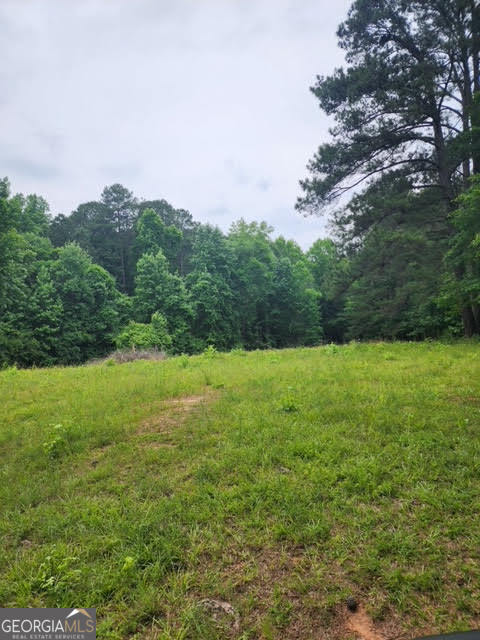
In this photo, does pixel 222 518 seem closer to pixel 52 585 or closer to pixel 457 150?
pixel 52 585

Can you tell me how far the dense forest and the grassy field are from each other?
9.05 metres

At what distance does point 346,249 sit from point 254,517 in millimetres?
13389

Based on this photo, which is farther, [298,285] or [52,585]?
[298,285]

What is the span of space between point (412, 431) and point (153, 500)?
3090 mm

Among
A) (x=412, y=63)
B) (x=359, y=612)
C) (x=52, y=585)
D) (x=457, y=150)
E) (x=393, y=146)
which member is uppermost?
(x=412, y=63)

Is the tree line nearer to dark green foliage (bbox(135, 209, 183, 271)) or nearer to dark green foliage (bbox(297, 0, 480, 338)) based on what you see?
dark green foliage (bbox(135, 209, 183, 271))

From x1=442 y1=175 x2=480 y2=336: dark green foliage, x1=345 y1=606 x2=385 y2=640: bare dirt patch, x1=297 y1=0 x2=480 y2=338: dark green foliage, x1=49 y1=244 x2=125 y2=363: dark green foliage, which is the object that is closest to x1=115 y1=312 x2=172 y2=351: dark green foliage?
x1=49 y1=244 x2=125 y2=363: dark green foliage

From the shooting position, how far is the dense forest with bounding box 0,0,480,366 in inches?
435

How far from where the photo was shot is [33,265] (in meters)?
24.8

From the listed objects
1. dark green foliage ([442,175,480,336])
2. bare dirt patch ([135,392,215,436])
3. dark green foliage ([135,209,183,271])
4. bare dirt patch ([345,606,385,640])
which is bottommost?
bare dirt patch ([345,606,385,640])

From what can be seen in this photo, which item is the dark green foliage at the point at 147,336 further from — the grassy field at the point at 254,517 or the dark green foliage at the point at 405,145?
the grassy field at the point at 254,517

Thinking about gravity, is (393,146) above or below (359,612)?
above

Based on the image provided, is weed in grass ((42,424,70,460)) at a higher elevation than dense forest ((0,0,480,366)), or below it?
below

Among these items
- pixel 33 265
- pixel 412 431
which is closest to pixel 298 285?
pixel 33 265
